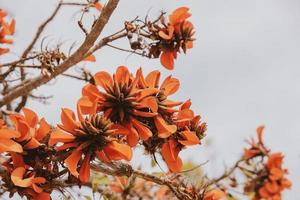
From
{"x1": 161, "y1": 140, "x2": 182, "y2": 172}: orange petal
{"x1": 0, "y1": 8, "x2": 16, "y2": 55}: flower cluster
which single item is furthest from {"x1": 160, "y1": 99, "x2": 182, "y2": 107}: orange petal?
{"x1": 0, "y1": 8, "x2": 16, "y2": 55}: flower cluster

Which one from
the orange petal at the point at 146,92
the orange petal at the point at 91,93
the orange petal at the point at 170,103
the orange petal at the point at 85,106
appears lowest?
the orange petal at the point at 85,106

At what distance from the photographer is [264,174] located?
285 cm

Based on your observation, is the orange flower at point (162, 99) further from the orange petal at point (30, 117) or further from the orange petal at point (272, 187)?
the orange petal at point (272, 187)

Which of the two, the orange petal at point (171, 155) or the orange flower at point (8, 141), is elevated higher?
the orange petal at point (171, 155)

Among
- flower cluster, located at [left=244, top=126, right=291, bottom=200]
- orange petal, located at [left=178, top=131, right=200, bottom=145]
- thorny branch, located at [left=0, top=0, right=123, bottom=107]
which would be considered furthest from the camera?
flower cluster, located at [left=244, top=126, right=291, bottom=200]

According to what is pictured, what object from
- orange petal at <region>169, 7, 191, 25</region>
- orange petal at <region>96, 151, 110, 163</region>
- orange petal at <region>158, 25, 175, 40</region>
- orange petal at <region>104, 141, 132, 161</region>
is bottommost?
orange petal at <region>96, 151, 110, 163</region>

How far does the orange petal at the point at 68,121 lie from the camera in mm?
1075

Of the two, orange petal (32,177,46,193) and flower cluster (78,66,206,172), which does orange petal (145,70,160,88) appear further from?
orange petal (32,177,46,193)

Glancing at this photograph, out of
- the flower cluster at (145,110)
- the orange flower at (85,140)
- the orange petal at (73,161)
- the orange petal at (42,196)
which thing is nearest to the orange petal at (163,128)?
the flower cluster at (145,110)

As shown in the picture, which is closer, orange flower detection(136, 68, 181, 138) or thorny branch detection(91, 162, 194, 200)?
orange flower detection(136, 68, 181, 138)

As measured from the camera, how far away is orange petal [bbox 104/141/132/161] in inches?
42.4

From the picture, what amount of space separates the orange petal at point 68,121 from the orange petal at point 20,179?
14 cm

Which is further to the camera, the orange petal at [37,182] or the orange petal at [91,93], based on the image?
the orange petal at [91,93]

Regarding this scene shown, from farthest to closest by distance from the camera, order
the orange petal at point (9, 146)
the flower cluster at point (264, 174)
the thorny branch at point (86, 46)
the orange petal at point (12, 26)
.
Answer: the flower cluster at point (264, 174)
the orange petal at point (12, 26)
the thorny branch at point (86, 46)
the orange petal at point (9, 146)
